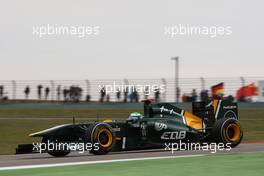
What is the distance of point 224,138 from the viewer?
1566cm

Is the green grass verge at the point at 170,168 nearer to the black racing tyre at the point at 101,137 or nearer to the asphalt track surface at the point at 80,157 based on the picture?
the asphalt track surface at the point at 80,157

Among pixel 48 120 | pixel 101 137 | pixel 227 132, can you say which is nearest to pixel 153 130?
pixel 101 137

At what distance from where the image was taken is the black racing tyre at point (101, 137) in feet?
45.5

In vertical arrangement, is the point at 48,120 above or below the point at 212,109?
below

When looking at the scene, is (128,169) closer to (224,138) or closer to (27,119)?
(224,138)

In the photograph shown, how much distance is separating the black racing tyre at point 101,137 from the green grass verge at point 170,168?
8.09 ft

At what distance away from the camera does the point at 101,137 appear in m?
14.1

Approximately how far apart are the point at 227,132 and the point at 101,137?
342 cm

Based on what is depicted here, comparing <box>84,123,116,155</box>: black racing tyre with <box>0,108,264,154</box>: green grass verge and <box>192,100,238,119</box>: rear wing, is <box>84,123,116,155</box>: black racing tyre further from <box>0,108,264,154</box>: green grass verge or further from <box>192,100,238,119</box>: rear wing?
<box>0,108,264,154</box>: green grass verge

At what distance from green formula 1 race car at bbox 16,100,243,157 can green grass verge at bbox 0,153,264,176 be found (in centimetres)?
265

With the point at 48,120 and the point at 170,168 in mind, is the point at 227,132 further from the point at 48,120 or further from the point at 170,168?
the point at 48,120

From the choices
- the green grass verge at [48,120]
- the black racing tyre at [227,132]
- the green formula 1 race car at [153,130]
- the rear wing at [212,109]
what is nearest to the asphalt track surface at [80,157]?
the green formula 1 race car at [153,130]

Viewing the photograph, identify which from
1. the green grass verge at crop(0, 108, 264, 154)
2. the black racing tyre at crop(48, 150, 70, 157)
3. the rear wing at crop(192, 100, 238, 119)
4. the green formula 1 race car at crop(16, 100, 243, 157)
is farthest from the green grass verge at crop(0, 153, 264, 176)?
the green grass verge at crop(0, 108, 264, 154)

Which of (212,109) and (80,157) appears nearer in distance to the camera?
(80,157)
